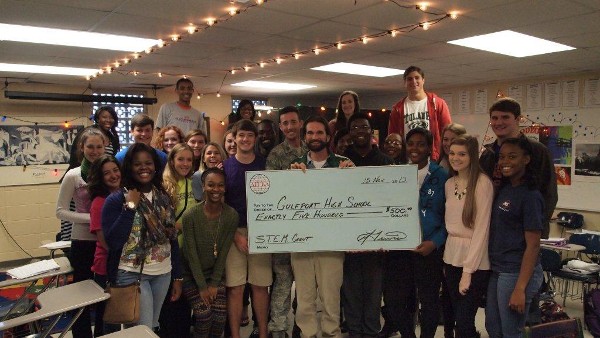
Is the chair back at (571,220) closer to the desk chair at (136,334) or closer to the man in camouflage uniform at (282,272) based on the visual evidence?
the man in camouflage uniform at (282,272)

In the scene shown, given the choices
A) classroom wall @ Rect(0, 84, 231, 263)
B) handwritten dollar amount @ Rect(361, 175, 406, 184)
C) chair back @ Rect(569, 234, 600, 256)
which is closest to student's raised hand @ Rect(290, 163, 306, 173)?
handwritten dollar amount @ Rect(361, 175, 406, 184)

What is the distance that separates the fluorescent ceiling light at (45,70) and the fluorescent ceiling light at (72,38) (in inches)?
61.2

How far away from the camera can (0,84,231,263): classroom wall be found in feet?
22.3

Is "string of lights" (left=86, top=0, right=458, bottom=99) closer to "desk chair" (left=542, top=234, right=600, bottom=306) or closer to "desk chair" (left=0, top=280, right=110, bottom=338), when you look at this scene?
"desk chair" (left=0, top=280, right=110, bottom=338)

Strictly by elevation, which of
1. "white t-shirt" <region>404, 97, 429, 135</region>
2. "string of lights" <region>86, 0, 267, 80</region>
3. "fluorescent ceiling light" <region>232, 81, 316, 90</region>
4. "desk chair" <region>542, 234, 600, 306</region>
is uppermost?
"fluorescent ceiling light" <region>232, 81, 316, 90</region>

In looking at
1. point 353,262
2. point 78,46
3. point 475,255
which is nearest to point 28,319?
point 353,262

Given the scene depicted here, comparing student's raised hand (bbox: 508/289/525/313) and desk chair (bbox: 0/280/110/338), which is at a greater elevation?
desk chair (bbox: 0/280/110/338)

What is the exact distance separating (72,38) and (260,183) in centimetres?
271

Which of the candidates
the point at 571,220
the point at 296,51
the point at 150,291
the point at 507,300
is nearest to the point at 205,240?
the point at 150,291

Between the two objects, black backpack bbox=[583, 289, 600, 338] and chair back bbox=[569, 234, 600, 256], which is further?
chair back bbox=[569, 234, 600, 256]

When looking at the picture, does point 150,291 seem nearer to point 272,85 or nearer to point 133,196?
point 133,196

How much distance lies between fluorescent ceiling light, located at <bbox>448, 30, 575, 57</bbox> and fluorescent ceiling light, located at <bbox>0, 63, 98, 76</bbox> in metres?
4.72

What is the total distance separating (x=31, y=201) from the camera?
7008mm

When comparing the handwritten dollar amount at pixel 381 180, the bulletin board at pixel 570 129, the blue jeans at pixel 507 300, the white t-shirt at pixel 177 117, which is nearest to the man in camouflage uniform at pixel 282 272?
the handwritten dollar amount at pixel 381 180
